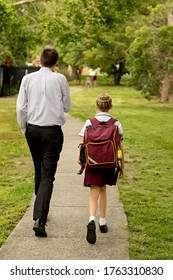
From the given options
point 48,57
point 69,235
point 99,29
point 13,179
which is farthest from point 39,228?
point 99,29

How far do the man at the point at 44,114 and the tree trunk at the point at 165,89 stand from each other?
26.5 metres

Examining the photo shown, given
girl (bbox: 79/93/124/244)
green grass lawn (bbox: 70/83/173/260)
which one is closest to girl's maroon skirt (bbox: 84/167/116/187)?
girl (bbox: 79/93/124/244)

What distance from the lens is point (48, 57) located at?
19.1 ft

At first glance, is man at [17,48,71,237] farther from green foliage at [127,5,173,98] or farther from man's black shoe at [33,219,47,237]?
green foliage at [127,5,173,98]

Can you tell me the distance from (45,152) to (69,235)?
0.91m

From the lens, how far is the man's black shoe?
225 inches

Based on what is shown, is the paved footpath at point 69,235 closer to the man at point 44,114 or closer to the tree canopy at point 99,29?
the man at point 44,114

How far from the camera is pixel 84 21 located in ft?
71.7

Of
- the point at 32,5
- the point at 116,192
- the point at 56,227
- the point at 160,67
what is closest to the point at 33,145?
the point at 56,227

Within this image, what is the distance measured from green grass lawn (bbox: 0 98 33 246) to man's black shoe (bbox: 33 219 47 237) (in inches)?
13.5

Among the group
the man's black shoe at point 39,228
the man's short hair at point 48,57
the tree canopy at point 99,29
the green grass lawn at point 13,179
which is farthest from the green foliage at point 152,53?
the man's black shoe at point 39,228

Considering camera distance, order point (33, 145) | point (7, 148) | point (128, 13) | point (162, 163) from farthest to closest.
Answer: point (128, 13) < point (7, 148) < point (162, 163) < point (33, 145)
